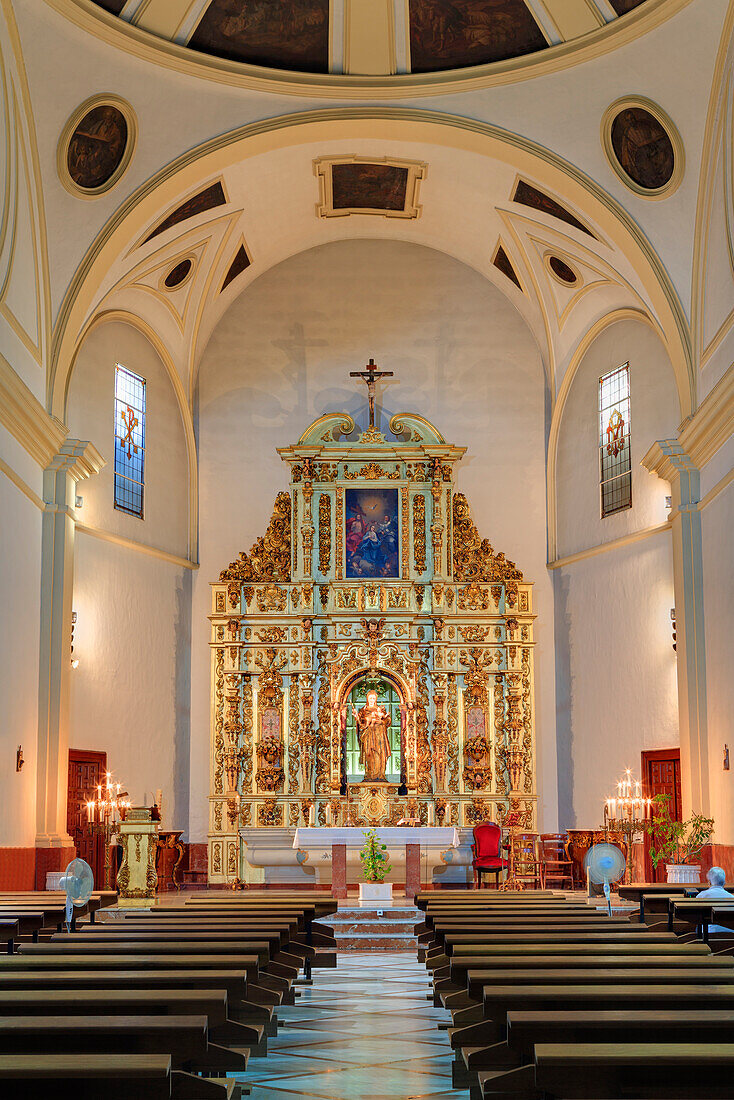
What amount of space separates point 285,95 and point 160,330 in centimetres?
561

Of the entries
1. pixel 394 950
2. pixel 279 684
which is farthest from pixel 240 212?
pixel 394 950

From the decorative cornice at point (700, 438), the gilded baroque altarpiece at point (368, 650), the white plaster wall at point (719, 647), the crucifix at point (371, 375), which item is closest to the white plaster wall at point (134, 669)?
the gilded baroque altarpiece at point (368, 650)

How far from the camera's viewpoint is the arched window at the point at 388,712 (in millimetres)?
20891

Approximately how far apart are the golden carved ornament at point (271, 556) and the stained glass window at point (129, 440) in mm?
1934

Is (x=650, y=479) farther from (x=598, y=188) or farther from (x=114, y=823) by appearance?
(x=114, y=823)

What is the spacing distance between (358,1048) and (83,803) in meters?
11.4

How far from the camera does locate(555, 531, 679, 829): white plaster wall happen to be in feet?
61.5

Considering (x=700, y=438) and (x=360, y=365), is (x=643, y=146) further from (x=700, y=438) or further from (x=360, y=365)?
(x=360, y=365)

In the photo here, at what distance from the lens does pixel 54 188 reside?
15.7 m

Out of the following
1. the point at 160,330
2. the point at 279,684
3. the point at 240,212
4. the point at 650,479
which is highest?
the point at 240,212

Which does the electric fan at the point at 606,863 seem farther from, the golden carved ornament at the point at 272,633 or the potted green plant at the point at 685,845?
the golden carved ornament at the point at 272,633

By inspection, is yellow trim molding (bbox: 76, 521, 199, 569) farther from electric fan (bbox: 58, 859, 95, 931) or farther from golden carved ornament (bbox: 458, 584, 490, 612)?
electric fan (bbox: 58, 859, 95, 931)

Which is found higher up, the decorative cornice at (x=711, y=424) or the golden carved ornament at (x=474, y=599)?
the decorative cornice at (x=711, y=424)

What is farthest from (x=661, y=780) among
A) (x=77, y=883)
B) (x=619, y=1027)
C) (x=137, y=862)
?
(x=619, y=1027)
